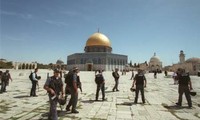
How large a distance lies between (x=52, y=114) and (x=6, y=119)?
1545 mm

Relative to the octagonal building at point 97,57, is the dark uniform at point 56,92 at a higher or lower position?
lower

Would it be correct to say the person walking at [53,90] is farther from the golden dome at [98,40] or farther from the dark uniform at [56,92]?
the golden dome at [98,40]

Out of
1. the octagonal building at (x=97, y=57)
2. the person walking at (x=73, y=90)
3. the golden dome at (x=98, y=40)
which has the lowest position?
the person walking at (x=73, y=90)

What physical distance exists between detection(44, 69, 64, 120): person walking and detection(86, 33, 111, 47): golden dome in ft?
199

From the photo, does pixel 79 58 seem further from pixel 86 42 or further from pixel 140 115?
pixel 140 115

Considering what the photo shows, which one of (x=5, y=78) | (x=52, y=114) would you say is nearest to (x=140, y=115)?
(x=52, y=114)

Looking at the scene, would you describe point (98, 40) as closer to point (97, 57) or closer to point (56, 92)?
point (97, 57)

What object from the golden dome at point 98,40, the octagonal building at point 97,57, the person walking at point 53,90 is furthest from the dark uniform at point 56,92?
the golden dome at point 98,40

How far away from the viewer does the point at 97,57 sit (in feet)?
203

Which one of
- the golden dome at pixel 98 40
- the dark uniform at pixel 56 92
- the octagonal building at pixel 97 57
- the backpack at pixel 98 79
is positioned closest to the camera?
the dark uniform at pixel 56 92

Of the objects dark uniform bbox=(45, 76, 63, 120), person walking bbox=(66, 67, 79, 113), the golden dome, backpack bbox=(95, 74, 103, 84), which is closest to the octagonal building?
the golden dome

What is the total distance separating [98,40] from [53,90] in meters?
61.2

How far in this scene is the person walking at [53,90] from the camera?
15.9 feet

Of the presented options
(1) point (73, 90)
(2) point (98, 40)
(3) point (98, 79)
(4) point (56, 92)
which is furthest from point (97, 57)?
(4) point (56, 92)
